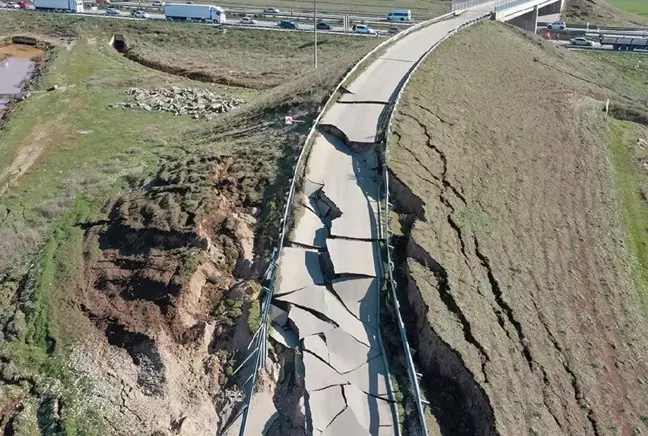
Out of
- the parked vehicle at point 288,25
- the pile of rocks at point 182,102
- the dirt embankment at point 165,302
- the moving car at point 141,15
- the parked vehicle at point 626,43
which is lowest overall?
the dirt embankment at point 165,302

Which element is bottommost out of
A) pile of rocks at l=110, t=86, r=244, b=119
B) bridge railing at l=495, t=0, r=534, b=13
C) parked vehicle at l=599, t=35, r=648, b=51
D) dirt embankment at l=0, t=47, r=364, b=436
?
dirt embankment at l=0, t=47, r=364, b=436

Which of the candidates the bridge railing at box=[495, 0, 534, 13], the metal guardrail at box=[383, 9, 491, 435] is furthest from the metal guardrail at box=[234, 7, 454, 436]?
the bridge railing at box=[495, 0, 534, 13]

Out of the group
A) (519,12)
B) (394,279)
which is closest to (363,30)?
(519,12)

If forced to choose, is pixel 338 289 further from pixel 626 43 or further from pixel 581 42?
pixel 626 43

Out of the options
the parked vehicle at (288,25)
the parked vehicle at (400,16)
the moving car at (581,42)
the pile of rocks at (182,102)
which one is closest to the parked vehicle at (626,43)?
the moving car at (581,42)

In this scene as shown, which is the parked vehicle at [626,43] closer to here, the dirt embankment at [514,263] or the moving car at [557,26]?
the moving car at [557,26]

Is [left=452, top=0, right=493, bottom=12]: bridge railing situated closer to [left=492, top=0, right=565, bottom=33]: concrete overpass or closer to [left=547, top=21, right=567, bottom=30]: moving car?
[left=492, top=0, right=565, bottom=33]: concrete overpass

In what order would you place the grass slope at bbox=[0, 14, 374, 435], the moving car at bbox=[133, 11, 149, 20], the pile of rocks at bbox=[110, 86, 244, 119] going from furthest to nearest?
the moving car at bbox=[133, 11, 149, 20] < the pile of rocks at bbox=[110, 86, 244, 119] < the grass slope at bbox=[0, 14, 374, 435]

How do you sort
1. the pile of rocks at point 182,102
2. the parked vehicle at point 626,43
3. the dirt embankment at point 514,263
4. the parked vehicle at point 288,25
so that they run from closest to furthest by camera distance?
the dirt embankment at point 514,263, the pile of rocks at point 182,102, the parked vehicle at point 626,43, the parked vehicle at point 288,25
